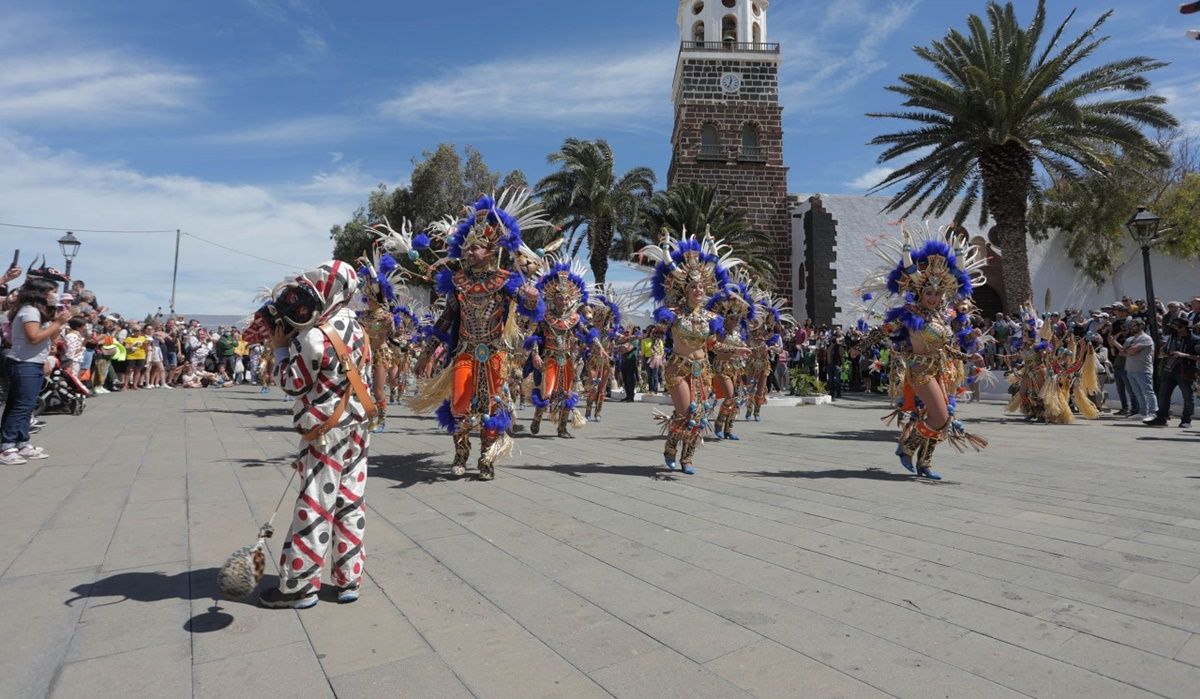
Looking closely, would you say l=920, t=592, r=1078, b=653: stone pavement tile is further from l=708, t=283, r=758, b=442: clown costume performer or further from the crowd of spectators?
l=708, t=283, r=758, b=442: clown costume performer

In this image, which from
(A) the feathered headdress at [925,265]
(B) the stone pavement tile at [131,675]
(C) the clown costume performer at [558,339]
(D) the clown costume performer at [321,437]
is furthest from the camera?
(C) the clown costume performer at [558,339]

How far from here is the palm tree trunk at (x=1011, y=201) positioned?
69.6ft

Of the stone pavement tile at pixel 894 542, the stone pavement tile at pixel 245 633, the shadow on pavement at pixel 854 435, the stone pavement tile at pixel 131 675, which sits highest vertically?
the shadow on pavement at pixel 854 435

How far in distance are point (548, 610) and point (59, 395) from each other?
12.4 meters

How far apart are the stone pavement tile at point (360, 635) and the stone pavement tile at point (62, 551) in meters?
1.73

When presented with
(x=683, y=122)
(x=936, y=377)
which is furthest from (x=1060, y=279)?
(x=936, y=377)

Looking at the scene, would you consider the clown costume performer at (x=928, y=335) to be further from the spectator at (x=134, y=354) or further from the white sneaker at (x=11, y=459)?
the spectator at (x=134, y=354)

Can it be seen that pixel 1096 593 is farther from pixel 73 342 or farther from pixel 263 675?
pixel 73 342

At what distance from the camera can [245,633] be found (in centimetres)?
314

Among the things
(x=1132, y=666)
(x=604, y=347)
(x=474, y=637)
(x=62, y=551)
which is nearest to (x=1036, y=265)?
(x=604, y=347)

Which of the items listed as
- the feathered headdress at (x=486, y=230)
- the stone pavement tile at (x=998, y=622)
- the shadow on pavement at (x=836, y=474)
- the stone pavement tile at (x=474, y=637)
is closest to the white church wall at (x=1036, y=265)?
the shadow on pavement at (x=836, y=474)

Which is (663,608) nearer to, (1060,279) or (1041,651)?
(1041,651)

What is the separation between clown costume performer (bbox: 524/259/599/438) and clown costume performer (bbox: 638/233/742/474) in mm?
2954

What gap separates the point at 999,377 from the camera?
765 inches
